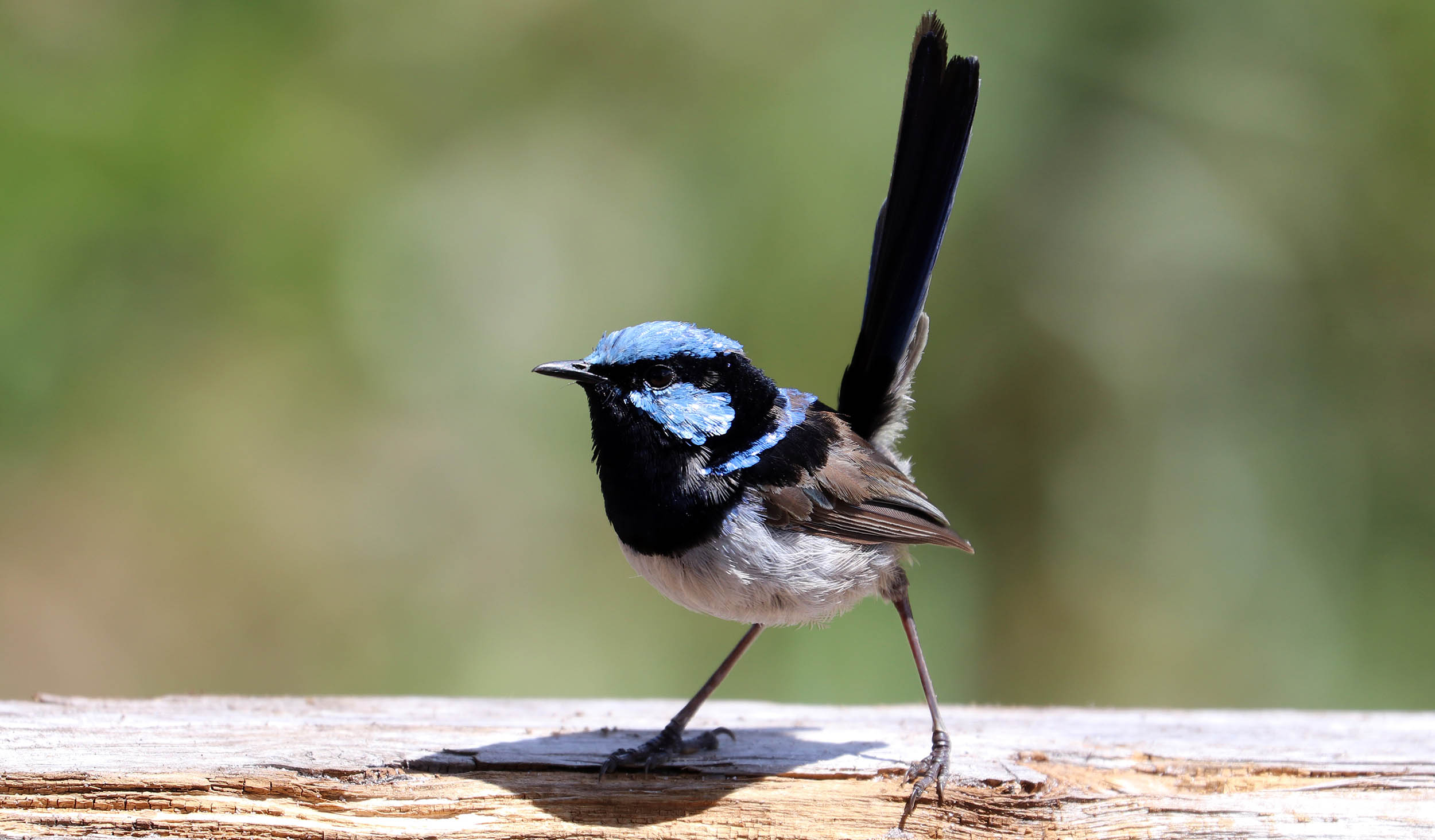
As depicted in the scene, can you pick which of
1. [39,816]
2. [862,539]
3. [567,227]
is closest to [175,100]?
[567,227]

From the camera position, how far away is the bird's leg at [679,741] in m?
2.93

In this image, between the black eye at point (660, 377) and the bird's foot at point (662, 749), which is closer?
the black eye at point (660, 377)

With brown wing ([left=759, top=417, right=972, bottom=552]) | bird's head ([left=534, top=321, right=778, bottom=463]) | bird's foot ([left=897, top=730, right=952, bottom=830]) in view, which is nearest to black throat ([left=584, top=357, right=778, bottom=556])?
bird's head ([left=534, top=321, right=778, bottom=463])

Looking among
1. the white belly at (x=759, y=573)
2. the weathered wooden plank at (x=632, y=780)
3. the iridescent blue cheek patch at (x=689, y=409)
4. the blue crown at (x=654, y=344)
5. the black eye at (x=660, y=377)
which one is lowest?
the weathered wooden plank at (x=632, y=780)

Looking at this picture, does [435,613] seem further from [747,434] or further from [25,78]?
[25,78]

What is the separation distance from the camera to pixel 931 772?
285cm

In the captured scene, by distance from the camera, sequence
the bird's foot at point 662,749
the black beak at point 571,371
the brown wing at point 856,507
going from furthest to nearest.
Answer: the bird's foot at point 662,749
the brown wing at point 856,507
the black beak at point 571,371

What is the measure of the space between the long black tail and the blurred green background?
60.3 inches

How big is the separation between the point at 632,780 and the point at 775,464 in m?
0.95

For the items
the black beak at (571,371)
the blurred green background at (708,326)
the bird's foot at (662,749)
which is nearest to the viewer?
the black beak at (571,371)

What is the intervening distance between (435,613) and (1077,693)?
2.92 m

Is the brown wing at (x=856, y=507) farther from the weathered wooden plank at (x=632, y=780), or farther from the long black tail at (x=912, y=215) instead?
the weathered wooden plank at (x=632, y=780)

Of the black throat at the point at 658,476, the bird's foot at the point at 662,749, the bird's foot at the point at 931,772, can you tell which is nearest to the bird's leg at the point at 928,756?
the bird's foot at the point at 931,772

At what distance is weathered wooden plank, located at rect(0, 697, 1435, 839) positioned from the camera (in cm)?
262
